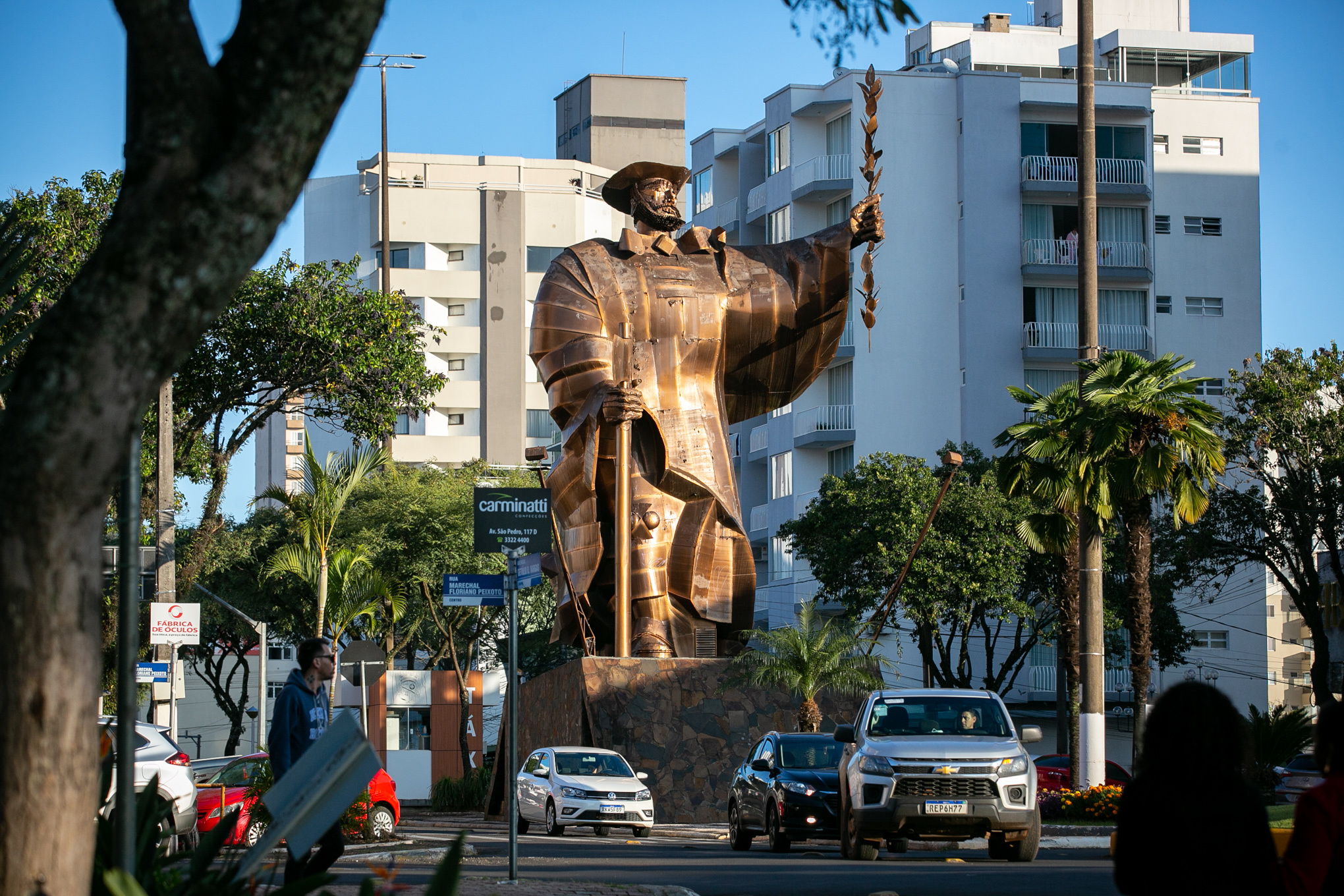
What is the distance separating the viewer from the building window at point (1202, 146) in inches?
2569

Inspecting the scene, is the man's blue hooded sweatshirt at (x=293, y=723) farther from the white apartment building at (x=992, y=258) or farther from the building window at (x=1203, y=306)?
the building window at (x=1203, y=306)

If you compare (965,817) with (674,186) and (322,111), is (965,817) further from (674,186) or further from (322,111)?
(674,186)

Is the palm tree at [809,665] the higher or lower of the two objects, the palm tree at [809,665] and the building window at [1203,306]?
the lower

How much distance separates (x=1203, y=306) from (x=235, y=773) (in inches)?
1939

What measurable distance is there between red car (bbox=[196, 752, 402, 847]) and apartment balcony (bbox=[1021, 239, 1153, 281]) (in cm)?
4157

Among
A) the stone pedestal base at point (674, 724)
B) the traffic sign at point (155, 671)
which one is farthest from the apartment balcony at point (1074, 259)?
the traffic sign at point (155, 671)

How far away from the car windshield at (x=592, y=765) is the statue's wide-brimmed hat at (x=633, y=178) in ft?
26.5

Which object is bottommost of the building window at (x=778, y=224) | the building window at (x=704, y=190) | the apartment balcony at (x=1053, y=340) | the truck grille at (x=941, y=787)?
the truck grille at (x=941, y=787)

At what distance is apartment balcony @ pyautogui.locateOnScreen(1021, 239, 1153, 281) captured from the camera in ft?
196

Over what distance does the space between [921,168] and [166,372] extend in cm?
5636

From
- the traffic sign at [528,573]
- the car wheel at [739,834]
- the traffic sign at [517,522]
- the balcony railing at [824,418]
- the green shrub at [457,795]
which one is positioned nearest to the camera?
the traffic sign at [517,522]

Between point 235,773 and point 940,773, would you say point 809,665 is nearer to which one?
point 235,773

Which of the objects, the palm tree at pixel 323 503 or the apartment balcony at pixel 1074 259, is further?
the apartment balcony at pixel 1074 259

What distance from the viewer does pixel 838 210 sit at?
61.4 metres
